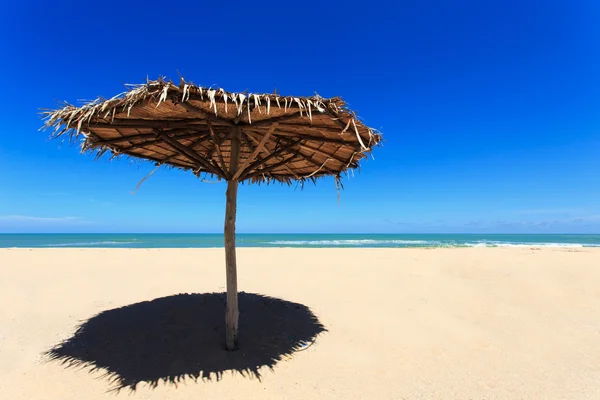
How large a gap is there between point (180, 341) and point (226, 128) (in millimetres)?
2825

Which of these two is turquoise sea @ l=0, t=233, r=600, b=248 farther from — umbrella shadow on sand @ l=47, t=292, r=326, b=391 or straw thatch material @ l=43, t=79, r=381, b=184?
straw thatch material @ l=43, t=79, r=381, b=184

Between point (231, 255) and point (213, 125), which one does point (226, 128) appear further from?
point (231, 255)

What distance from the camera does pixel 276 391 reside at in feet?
10.0

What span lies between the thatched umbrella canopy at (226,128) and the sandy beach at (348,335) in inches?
39.9

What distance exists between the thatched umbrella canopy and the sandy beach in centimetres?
101

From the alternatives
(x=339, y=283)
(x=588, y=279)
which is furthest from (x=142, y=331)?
(x=588, y=279)

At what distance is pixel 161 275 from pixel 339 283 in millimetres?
4800

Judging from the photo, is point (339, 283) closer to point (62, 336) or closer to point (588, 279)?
point (62, 336)

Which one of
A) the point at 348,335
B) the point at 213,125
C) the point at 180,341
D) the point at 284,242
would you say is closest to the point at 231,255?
the point at 180,341

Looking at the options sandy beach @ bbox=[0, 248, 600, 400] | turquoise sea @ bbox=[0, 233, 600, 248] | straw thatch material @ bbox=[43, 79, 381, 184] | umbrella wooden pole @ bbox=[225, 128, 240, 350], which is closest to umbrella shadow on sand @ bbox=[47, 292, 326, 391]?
sandy beach @ bbox=[0, 248, 600, 400]

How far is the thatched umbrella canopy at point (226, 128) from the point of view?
3035 mm

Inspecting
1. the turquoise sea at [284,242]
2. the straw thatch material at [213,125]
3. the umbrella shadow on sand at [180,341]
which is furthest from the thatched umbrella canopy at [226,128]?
the turquoise sea at [284,242]

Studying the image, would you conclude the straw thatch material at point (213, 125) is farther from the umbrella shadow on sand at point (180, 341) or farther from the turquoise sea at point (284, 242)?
the turquoise sea at point (284, 242)

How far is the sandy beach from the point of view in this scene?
3113 millimetres
